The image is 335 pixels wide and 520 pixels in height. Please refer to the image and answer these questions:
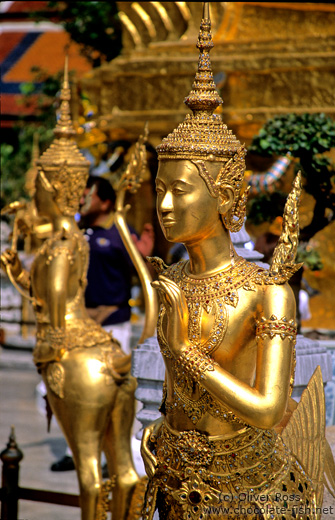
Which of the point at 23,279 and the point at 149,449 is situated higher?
the point at 23,279

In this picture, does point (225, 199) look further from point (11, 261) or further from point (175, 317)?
point (11, 261)

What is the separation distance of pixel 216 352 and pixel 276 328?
0.19m

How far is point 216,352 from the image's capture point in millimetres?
2457

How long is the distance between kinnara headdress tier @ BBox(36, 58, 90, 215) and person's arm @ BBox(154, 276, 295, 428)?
5.77ft

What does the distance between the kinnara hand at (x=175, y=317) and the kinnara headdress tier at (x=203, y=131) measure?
0.37 metres

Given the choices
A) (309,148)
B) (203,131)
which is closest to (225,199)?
(203,131)

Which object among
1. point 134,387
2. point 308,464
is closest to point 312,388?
point 308,464

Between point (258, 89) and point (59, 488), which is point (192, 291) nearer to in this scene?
point (59, 488)

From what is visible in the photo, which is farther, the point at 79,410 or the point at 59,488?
the point at 59,488

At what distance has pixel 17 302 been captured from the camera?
10.5 m

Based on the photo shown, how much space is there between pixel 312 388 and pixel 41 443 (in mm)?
4011

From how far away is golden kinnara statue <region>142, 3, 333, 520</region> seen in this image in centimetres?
238

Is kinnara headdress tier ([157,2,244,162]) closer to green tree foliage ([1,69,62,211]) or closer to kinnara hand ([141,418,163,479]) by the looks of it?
kinnara hand ([141,418,163,479])

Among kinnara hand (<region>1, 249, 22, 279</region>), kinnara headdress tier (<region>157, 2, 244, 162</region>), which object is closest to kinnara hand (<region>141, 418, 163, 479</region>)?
kinnara headdress tier (<region>157, 2, 244, 162</region>)
